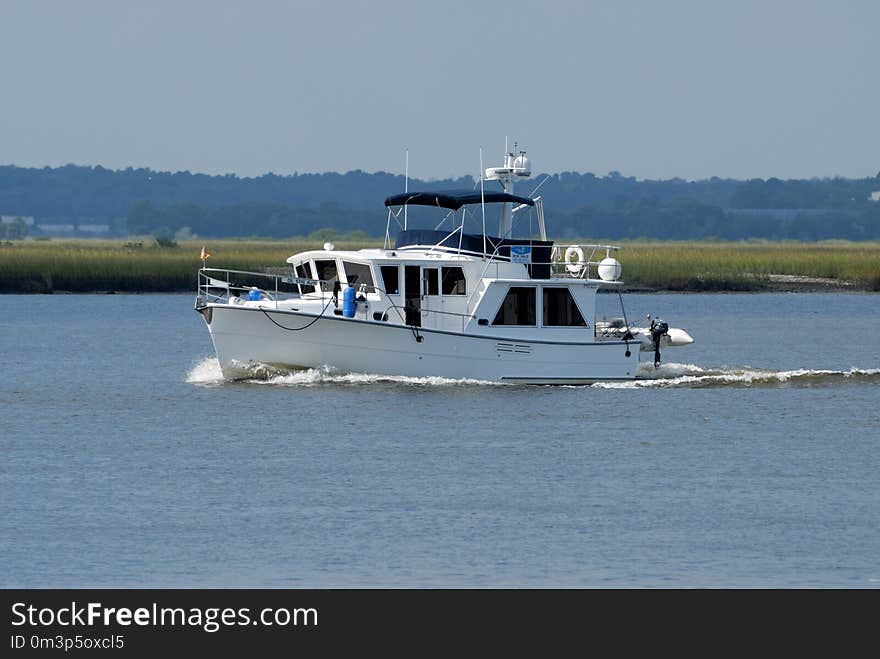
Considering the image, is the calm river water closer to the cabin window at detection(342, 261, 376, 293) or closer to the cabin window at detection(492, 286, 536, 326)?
the cabin window at detection(492, 286, 536, 326)

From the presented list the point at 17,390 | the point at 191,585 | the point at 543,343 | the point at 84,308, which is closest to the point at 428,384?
the point at 543,343

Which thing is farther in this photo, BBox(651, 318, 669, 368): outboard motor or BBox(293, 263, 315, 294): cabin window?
BBox(651, 318, 669, 368): outboard motor

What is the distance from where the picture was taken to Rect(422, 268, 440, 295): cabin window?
3366 centimetres

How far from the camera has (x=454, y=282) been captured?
111 ft

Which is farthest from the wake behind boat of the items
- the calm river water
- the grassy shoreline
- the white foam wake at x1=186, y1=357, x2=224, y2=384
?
the grassy shoreline

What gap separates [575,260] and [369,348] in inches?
210

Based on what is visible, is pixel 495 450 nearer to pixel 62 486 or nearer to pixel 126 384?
pixel 62 486

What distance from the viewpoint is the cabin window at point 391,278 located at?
3347 centimetres

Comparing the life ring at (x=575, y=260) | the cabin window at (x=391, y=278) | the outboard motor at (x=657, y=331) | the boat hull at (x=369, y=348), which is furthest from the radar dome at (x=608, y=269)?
Answer: the cabin window at (x=391, y=278)

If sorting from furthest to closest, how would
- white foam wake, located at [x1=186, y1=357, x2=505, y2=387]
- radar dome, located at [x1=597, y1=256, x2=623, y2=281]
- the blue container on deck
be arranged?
radar dome, located at [x1=597, y1=256, x2=623, y2=281], white foam wake, located at [x1=186, y1=357, x2=505, y2=387], the blue container on deck

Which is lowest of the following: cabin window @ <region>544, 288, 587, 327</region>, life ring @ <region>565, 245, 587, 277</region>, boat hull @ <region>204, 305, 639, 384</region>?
boat hull @ <region>204, 305, 639, 384</region>

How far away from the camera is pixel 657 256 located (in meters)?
92.4

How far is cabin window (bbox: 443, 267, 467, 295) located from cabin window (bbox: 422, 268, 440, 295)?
0.16m

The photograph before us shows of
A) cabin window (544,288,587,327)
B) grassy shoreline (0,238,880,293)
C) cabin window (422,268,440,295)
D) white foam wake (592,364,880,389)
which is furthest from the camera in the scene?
grassy shoreline (0,238,880,293)
